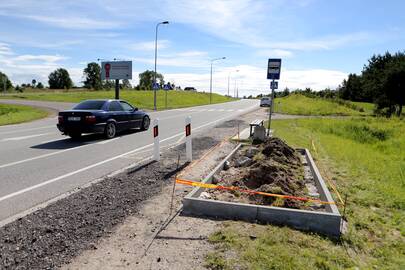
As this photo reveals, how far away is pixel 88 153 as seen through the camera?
10.0 m

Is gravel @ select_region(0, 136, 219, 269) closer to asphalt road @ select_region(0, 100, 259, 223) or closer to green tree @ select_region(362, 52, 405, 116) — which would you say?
asphalt road @ select_region(0, 100, 259, 223)

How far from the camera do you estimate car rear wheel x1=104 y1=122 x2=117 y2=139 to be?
13.2 meters

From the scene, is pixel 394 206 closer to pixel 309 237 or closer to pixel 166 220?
pixel 309 237

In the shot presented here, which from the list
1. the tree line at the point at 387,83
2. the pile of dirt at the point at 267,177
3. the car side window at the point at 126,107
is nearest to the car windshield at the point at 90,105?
the car side window at the point at 126,107

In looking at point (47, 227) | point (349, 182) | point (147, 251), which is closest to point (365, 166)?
point (349, 182)

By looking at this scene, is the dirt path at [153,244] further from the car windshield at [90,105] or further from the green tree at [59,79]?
the green tree at [59,79]

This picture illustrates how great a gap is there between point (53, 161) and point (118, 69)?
3869 cm

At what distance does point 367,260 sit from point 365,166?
6.17 meters

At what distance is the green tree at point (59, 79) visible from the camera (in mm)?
124562

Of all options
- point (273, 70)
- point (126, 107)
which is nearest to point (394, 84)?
point (273, 70)

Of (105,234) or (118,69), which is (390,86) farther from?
(105,234)

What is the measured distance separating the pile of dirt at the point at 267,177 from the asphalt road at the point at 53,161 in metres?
2.82

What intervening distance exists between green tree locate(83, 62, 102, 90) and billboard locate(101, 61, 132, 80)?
80674mm

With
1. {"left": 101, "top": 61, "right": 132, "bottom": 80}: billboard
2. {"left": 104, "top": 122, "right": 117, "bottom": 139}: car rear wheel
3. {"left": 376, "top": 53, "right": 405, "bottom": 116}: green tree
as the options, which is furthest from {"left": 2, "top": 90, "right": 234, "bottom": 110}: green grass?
{"left": 104, "top": 122, "right": 117, "bottom": 139}: car rear wheel
